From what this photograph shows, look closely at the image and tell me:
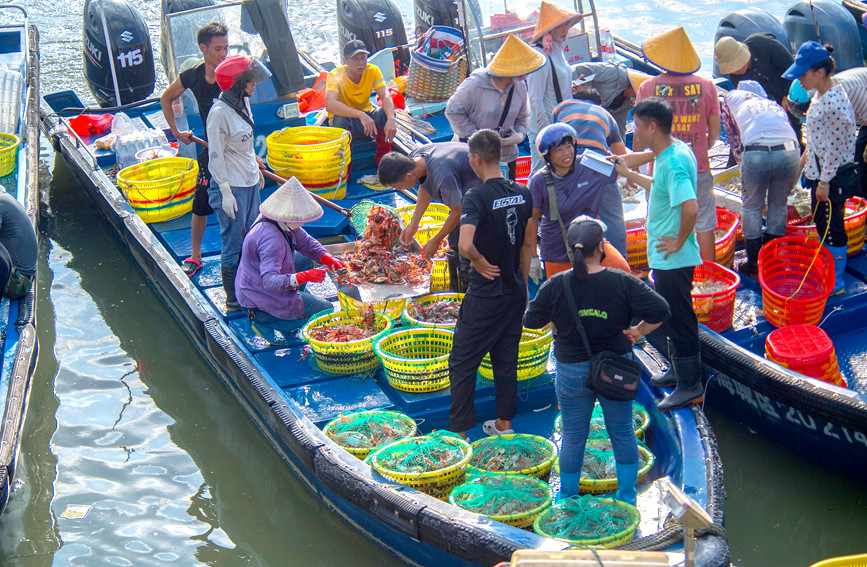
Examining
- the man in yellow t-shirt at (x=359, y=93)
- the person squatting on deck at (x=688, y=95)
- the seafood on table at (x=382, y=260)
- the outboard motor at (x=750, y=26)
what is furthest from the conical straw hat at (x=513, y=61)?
the outboard motor at (x=750, y=26)

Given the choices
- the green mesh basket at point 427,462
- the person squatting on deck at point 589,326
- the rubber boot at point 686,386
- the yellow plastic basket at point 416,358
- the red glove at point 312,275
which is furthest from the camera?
the red glove at point 312,275

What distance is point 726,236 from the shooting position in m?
6.89

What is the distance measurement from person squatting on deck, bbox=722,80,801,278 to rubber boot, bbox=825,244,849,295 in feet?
1.23

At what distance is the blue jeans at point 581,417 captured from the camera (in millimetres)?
4586

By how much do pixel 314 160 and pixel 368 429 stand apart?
378 cm

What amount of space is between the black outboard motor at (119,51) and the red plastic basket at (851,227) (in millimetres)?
8083

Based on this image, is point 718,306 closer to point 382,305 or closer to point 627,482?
point 627,482

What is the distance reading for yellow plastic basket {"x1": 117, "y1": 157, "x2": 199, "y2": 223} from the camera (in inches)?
334

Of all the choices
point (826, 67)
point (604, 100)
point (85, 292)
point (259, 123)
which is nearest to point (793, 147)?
point (826, 67)

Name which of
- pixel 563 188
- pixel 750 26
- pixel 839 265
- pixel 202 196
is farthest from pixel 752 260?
pixel 750 26

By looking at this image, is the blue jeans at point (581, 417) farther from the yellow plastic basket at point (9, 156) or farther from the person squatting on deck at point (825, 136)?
the yellow plastic basket at point (9, 156)

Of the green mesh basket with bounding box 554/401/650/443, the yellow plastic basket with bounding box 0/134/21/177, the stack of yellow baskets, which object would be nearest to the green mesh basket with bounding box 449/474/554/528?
the green mesh basket with bounding box 554/401/650/443

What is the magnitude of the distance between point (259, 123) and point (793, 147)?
216 inches

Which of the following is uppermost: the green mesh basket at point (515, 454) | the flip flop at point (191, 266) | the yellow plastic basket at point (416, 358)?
the flip flop at point (191, 266)
